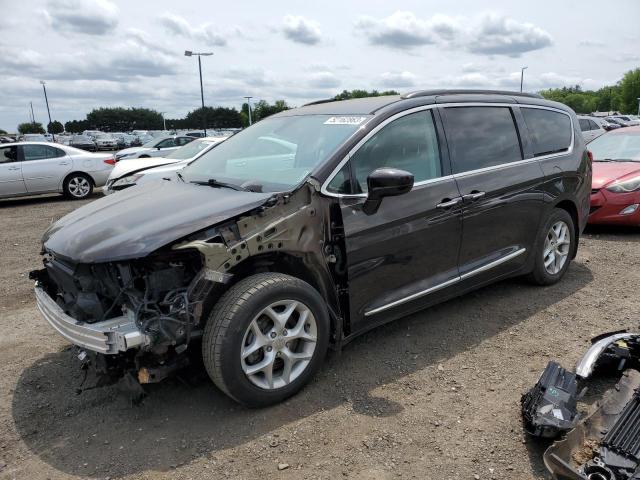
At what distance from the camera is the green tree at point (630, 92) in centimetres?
9153

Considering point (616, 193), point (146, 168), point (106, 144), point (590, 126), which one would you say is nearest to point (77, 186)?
point (146, 168)

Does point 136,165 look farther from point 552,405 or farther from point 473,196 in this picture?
point 552,405

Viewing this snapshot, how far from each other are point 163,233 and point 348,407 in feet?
4.88

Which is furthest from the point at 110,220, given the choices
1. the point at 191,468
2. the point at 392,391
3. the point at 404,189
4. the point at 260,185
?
the point at 392,391

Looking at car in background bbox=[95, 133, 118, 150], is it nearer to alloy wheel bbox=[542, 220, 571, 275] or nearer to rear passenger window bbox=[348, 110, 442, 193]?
alloy wheel bbox=[542, 220, 571, 275]

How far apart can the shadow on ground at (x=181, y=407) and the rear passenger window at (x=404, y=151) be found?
123 cm

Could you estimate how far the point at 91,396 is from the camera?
3.32 m

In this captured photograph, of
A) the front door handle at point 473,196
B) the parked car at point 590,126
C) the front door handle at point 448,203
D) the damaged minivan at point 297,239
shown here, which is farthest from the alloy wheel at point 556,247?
the parked car at point 590,126

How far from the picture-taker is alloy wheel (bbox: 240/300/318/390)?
296cm

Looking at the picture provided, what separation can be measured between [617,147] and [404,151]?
606cm

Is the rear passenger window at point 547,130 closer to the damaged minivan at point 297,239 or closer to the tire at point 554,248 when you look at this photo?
the damaged minivan at point 297,239

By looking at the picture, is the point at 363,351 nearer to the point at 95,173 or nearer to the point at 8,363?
the point at 8,363

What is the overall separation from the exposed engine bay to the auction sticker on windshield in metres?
1.96

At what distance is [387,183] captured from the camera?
3168 millimetres
